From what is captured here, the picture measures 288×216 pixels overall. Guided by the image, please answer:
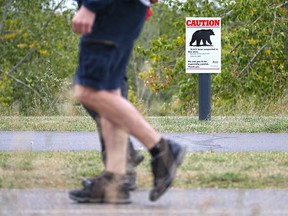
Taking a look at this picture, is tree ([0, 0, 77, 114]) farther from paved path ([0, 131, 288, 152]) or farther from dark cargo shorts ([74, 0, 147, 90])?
dark cargo shorts ([74, 0, 147, 90])

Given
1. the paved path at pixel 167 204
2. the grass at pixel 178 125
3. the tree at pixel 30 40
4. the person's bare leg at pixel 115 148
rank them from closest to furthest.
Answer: the paved path at pixel 167 204 < the person's bare leg at pixel 115 148 < the grass at pixel 178 125 < the tree at pixel 30 40

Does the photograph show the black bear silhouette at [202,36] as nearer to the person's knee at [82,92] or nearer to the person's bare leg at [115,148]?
the person's bare leg at [115,148]

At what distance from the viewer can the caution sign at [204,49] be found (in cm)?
1472

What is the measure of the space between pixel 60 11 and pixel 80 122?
72.5 feet

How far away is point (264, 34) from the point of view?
907 inches

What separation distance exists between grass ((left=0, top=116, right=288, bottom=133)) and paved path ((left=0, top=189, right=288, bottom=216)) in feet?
17.6

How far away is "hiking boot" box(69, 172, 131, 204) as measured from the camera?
6426mm

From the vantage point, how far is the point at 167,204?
6387 mm

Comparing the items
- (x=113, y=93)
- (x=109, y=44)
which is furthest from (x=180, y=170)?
(x=109, y=44)

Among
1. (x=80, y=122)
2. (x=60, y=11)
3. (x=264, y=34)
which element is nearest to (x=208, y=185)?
(x=80, y=122)

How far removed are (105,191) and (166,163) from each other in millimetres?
428

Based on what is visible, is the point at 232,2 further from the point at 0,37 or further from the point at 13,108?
the point at 0,37

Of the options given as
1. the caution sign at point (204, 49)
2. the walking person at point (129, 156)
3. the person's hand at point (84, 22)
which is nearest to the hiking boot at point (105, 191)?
the walking person at point (129, 156)

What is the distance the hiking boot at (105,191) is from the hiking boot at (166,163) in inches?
8.6
